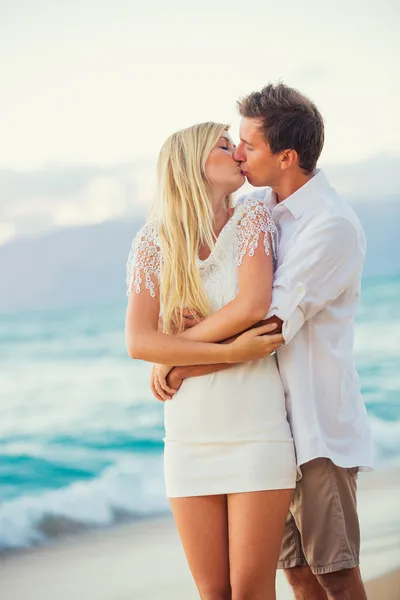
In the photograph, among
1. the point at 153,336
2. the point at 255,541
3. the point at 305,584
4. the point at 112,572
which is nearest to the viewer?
the point at 255,541

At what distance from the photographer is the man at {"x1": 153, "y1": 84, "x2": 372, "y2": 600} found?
2.15m

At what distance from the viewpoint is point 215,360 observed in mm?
2072

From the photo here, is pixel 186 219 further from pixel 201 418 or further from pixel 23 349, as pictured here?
pixel 23 349

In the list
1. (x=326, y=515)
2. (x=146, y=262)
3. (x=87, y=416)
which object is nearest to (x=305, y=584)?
(x=326, y=515)

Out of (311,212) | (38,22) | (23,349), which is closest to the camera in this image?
(311,212)

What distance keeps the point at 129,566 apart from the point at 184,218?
8.28 feet

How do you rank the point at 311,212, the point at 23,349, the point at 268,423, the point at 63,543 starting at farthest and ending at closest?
the point at 23,349, the point at 63,543, the point at 311,212, the point at 268,423

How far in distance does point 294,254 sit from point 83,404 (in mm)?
6992

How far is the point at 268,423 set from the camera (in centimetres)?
206

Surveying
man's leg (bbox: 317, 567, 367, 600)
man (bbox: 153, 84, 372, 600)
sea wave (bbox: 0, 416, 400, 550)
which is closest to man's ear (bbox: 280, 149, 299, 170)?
man (bbox: 153, 84, 372, 600)

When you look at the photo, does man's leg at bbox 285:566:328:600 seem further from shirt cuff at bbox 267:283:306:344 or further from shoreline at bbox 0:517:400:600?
shoreline at bbox 0:517:400:600

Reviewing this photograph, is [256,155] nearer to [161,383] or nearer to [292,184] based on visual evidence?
[292,184]

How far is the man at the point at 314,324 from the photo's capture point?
7.04 ft

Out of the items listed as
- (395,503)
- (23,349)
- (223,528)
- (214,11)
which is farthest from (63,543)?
(214,11)
